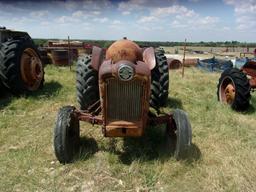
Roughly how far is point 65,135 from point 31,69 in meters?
4.48

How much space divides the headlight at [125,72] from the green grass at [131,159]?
3.93ft

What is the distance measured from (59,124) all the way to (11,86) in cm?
371

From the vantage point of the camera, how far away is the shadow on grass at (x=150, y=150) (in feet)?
14.0

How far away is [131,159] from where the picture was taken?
427cm

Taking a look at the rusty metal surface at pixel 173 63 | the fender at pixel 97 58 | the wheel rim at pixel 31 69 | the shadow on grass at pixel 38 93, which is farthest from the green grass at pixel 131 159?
the rusty metal surface at pixel 173 63

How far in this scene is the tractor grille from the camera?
147 inches

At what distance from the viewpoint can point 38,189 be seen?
11.7 ft

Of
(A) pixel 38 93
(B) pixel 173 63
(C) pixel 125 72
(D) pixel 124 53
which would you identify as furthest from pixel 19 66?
(B) pixel 173 63

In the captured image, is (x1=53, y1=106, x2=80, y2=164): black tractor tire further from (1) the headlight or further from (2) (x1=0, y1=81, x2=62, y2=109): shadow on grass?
(2) (x1=0, y1=81, x2=62, y2=109): shadow on grass

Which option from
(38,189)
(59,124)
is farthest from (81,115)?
(38,189)

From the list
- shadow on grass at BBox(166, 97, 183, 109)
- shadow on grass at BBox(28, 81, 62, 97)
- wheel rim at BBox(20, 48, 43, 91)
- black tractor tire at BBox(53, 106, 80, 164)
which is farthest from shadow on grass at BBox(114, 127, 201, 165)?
wheel rim at BBox(20, 48, 43, 91)

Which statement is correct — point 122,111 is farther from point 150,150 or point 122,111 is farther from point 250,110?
point 250,110

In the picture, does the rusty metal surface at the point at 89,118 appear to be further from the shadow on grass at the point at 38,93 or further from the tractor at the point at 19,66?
the tractor at the point at 19,66

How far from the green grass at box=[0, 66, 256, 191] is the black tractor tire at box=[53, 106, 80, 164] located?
5.5 inches
